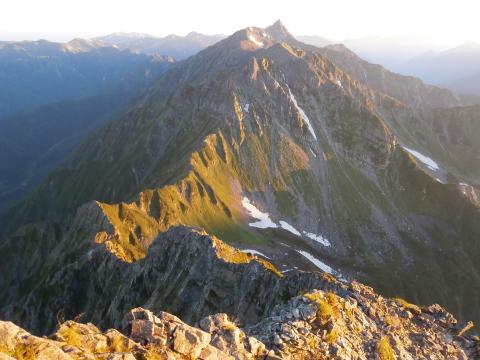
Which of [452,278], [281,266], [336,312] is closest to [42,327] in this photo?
[281,266]

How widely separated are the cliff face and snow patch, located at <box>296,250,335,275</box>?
310 feet

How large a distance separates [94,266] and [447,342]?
279ft

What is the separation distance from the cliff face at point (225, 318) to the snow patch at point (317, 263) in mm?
94415

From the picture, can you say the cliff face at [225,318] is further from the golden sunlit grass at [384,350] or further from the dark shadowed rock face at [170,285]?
the dark shadowed rock face at [170,285]

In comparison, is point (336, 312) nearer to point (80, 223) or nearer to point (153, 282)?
point (153, 282)

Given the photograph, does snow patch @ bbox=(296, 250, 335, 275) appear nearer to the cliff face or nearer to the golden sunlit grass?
the cliff face

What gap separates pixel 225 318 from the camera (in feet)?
101

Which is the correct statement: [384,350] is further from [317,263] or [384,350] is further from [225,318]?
[317,263]

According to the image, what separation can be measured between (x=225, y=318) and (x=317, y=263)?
15181cm

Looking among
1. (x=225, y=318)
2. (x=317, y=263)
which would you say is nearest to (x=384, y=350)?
(x=225, y=318)

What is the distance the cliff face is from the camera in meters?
23.6

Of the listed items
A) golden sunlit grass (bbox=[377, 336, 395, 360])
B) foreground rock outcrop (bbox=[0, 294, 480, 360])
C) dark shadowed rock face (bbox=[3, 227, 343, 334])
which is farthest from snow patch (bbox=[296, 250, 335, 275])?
golden sunlit grass (bbox=[377, 336, 395, 360])

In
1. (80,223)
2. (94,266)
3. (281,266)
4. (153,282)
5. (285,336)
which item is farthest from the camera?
(281,266)

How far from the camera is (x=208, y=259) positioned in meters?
77.9
